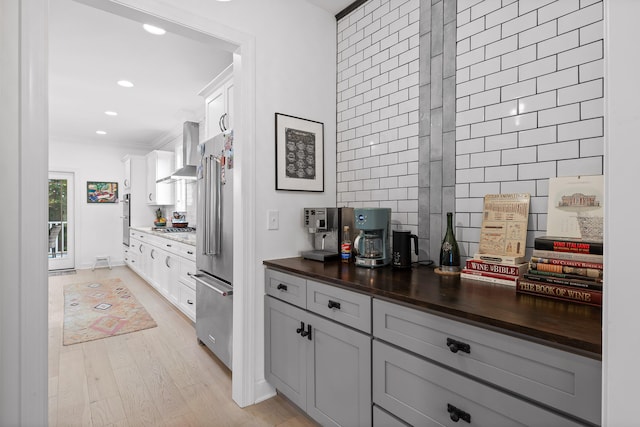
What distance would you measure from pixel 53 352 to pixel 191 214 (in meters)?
3.14

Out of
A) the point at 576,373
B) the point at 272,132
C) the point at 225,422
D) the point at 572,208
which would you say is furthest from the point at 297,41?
the point at 225,422

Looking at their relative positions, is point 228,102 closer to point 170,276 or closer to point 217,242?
point 217,242

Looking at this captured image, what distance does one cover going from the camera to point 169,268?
418 cm

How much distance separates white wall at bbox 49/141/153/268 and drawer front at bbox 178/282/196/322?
12.0ft

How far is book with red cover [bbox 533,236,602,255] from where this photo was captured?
1186 mm

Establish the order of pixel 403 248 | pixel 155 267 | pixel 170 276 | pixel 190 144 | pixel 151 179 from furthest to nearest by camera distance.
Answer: pixel 151 179, pixel 155 267, pixel 190 144, pixel 170 276, pixel 403 248

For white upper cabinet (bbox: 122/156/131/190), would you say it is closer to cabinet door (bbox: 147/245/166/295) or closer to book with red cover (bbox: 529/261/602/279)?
cabinet door (bbox: 147/245/166/295)

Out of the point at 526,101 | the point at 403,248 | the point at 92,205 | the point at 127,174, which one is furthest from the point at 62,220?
the point at 526,101

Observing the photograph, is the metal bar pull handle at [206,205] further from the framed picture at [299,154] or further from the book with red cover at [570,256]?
the book with red cover at [570,256]

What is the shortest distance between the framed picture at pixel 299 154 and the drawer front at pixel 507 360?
4.08 feet

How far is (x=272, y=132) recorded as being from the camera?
2193 mm

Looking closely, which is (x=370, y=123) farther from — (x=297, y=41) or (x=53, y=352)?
(x=53, y=352)

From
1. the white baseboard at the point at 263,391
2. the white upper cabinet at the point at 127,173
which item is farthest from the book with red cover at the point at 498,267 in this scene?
the white upper cabinet at the point at 127,173

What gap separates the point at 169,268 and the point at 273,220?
8.60 ft
